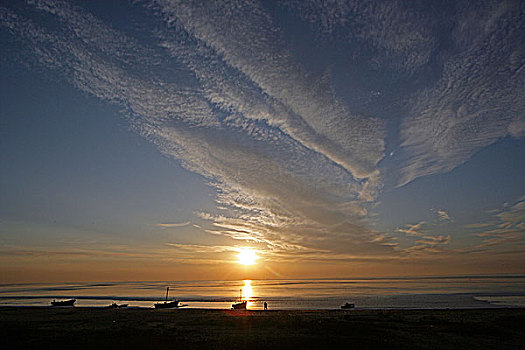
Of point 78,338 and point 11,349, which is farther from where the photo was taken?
point 78,338

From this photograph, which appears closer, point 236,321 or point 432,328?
point 432,328

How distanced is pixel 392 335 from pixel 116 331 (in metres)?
28.0

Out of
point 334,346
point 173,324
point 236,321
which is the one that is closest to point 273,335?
point 334,346

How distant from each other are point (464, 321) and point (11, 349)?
158 ft

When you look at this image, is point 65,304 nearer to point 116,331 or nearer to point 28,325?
point 28,325

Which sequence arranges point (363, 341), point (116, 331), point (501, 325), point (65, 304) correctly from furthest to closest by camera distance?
1. point (65, 304)
2. point (501, 325)
3. point (116, 331)
4. point (363, 341)

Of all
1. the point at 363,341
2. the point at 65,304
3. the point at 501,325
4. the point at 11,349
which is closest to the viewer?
the point at 11,349

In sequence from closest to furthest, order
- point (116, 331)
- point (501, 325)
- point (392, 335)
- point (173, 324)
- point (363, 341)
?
point (363, 341)
point (392, 335)
point (116, 331)
point (501, 325)
point (173, 324)

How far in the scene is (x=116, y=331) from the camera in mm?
34656

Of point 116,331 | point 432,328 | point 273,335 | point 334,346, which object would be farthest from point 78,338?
point 432,328

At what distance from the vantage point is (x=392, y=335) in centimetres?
3186

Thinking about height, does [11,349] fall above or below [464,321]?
below

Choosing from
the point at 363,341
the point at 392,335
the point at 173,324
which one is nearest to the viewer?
the point at 363,341

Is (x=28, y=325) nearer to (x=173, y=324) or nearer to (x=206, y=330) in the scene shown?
(x=173, y=324)
